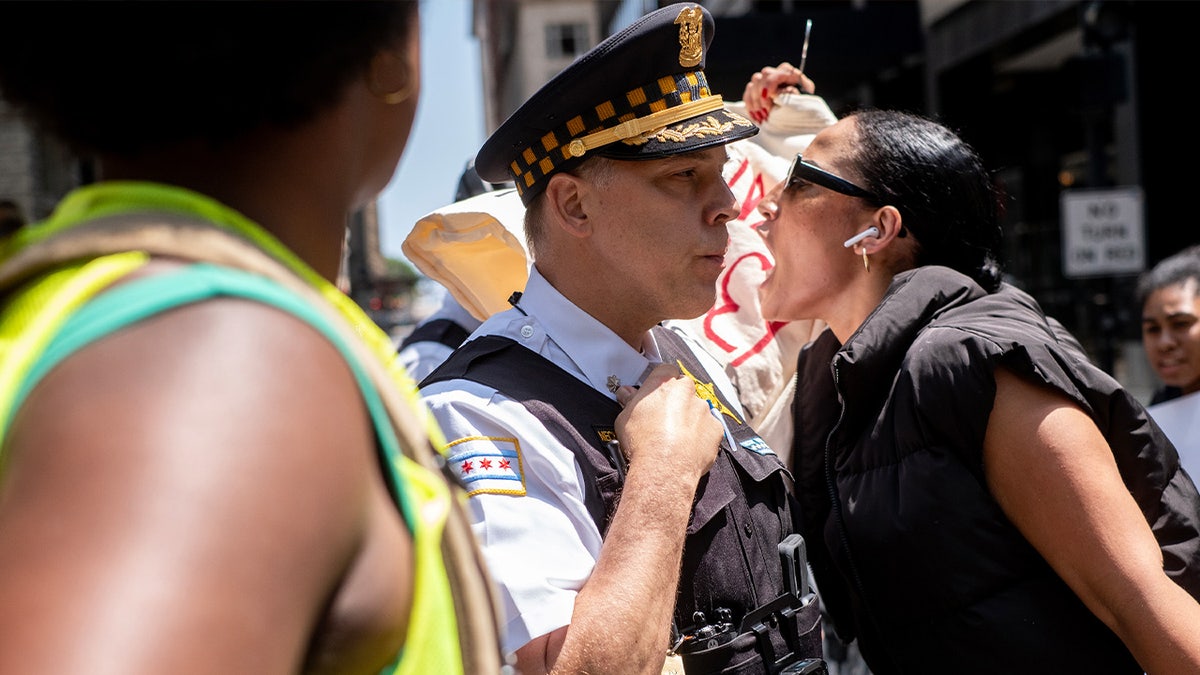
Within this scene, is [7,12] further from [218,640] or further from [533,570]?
[533,570]

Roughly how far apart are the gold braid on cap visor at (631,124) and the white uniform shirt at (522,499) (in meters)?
0.39

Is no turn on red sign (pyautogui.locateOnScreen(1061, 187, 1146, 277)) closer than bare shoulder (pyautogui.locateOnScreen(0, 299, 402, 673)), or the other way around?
bare shoulder (pyautogui.locateOnScreen(0, 299, 402, 673))

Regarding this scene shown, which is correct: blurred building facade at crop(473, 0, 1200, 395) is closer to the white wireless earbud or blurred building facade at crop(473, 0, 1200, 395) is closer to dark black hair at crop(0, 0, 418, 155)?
the white wireless earbud

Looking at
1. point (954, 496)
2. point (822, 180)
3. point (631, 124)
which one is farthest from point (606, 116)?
point (954, 496)

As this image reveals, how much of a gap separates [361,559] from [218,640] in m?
0.12

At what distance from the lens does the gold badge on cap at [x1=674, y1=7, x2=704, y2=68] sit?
2127 millimetres

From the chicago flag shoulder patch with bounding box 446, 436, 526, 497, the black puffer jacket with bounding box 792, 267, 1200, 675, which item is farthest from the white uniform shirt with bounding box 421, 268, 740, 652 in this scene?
the black puffer jacket with bounding box 792, 267, 1200, 675

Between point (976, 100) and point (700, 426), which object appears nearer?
point (700, 426)

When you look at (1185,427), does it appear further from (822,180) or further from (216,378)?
(216,378)

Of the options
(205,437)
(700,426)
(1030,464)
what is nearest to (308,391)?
(205,437)

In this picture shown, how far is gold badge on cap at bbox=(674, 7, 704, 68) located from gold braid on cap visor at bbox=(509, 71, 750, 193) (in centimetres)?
4

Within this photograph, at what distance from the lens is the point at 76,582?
0.57m

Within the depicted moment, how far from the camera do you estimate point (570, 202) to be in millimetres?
2094

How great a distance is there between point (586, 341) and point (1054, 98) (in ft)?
48.3
